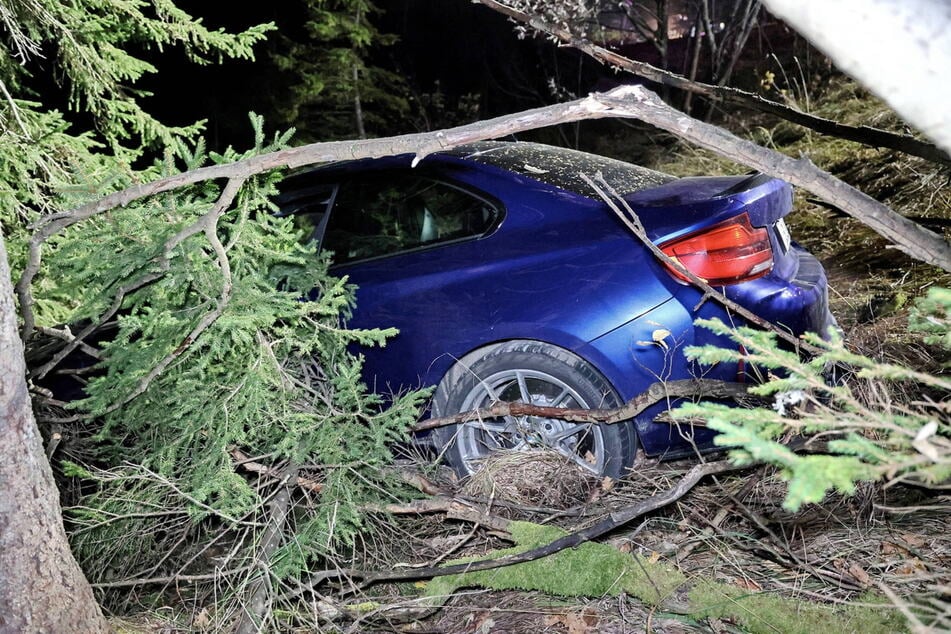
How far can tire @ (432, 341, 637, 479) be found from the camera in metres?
3.32

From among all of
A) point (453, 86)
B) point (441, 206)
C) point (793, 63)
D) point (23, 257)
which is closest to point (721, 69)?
point (793, 63)

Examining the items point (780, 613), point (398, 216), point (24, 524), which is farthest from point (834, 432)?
point (398, 216)

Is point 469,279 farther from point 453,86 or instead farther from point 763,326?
point 453,86

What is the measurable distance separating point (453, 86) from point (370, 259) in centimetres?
1125

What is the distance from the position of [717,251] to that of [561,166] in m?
1.04

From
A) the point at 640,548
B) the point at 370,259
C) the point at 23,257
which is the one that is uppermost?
the point at 370,259

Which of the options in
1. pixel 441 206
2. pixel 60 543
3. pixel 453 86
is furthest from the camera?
pixel 453 86

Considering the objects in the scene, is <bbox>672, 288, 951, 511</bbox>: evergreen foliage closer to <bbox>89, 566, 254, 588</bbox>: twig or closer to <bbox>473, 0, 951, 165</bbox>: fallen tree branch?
<bbox>473, 0, 951, 165</bbox>: fallen tree branch

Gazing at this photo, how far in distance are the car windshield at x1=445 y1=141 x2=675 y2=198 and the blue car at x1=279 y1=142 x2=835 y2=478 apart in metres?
0.02

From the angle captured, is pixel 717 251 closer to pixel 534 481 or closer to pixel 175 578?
pixel 534 481

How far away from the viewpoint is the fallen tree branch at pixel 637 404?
124 inches

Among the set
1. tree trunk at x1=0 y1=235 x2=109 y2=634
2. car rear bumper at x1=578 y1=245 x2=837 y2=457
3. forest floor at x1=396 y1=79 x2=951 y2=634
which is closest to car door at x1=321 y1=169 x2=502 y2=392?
car rear bumper at x1=578 y1=245 x2=837 y2=457

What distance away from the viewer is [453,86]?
563 inches

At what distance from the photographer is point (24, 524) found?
239 centimetres
